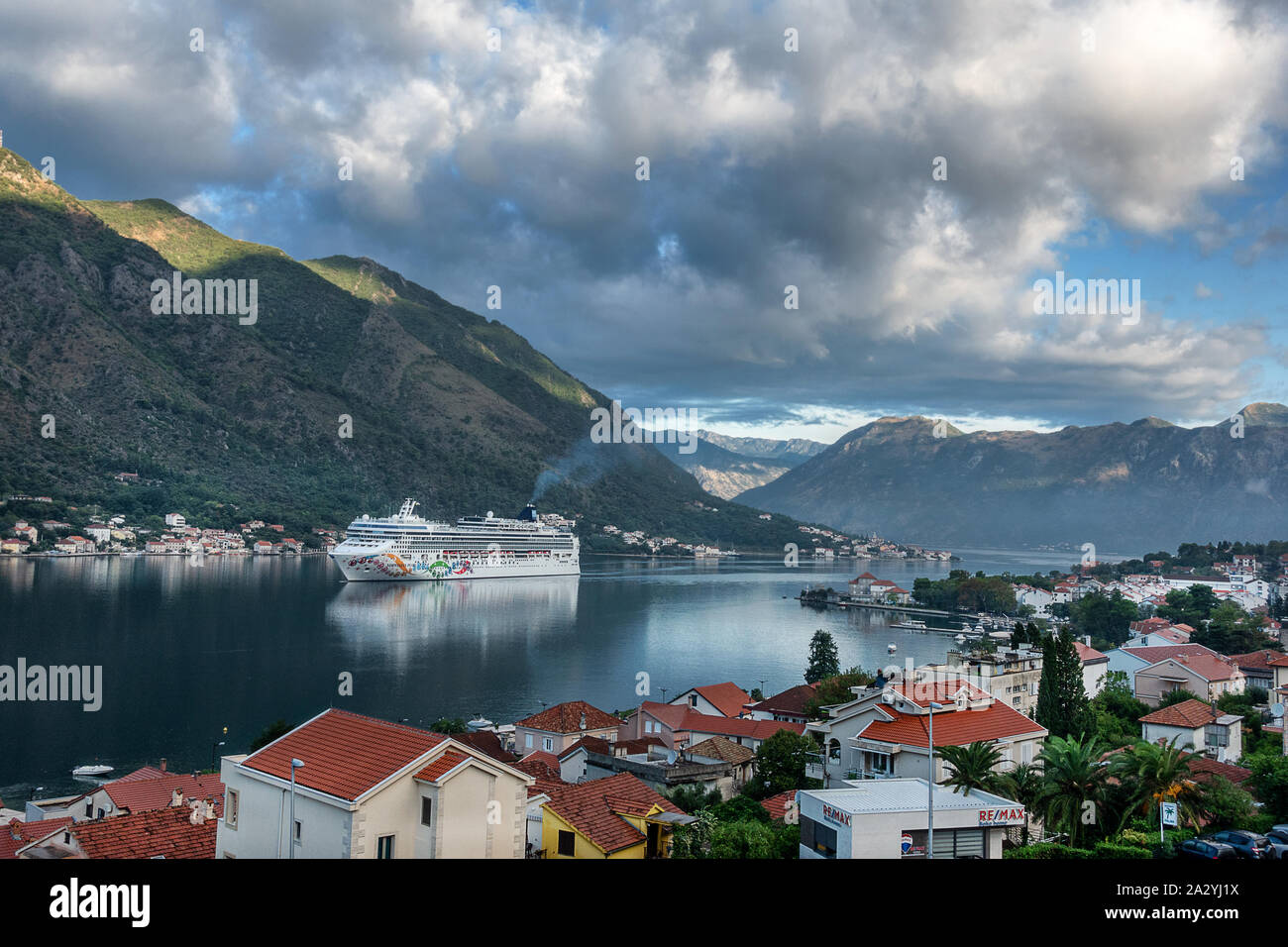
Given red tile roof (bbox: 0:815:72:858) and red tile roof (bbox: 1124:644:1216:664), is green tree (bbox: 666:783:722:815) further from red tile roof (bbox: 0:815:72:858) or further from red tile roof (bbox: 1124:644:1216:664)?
red tile roof (bbox: 1124:644:1216:664)

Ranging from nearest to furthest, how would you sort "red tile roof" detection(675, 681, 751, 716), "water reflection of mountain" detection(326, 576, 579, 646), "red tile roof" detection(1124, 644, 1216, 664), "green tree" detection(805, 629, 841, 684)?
1. "red tile roof" detection(675, 681, 751, 716)
2. "red tile roof" detection(1124, 644, 1216, 664)
3. "green tree" detection(805, 629, 841, 684)
4. "water reflection of mountain" detection(326, 576, 579, 646)

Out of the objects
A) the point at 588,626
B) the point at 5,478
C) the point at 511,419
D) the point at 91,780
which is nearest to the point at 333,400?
the point at 511,419

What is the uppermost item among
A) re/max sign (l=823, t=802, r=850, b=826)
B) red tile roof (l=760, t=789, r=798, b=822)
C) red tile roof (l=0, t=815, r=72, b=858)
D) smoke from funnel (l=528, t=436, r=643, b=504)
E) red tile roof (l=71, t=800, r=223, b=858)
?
smoke from funnel (l=528, t=436, r=643, b=504)

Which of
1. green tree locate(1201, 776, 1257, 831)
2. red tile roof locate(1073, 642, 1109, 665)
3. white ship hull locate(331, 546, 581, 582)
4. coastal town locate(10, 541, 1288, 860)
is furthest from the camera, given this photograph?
white ship hull locate(331, 546, 581, 582)

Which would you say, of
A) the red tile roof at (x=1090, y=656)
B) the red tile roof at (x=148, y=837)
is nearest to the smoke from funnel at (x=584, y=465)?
the red tile roof at (x=1090, y=656)

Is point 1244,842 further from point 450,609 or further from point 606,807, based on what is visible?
point 450,609

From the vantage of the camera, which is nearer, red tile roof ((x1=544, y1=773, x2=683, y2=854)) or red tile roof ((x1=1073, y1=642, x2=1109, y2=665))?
red tile roof ((x1=544, y1=773, x2=683, y2=854))

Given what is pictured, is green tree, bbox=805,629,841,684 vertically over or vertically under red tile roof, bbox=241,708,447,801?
under

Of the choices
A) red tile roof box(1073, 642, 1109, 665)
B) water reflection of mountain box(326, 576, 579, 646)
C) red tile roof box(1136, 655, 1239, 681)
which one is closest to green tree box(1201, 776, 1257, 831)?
red tile roof box(1136, 655, 1239, 681)
